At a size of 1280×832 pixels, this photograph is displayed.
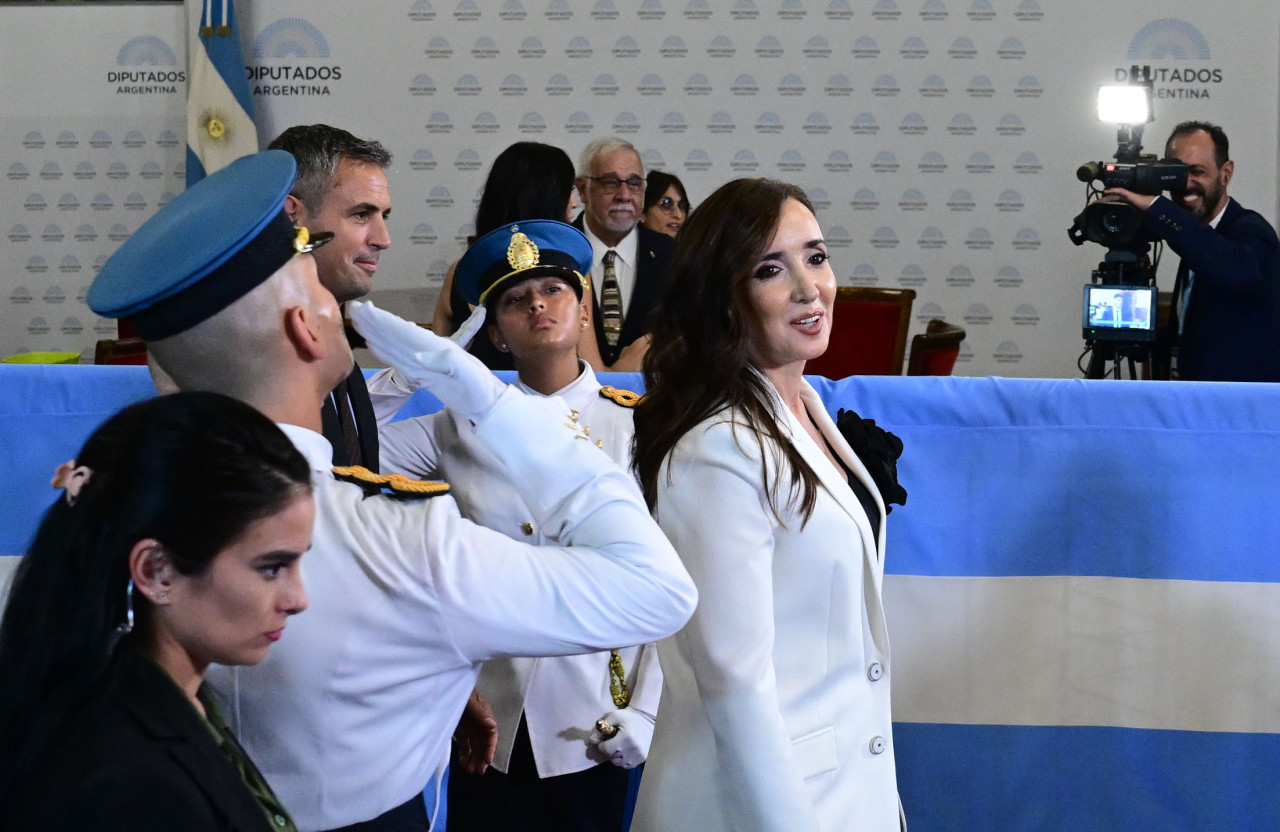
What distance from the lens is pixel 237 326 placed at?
1245 mm

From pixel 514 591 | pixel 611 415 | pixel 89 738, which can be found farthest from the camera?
pixel 611 415

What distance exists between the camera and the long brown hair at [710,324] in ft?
5.14

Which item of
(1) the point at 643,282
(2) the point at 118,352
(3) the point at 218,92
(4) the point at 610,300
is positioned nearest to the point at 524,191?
(1) the point at 643,282

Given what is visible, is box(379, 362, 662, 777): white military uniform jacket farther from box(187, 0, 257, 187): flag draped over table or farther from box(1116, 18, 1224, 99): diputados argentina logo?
box(1116, 18, 1224, 99): diputados argentina logo

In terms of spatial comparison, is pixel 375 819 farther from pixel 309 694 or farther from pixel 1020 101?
pixel 1020 101

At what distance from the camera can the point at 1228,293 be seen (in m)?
4.45

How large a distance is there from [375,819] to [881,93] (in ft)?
19.5

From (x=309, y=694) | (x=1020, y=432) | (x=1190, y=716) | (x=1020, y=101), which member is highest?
(x=1020, y=101)

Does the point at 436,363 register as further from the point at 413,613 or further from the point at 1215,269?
the point at 1215,269

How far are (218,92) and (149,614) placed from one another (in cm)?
602

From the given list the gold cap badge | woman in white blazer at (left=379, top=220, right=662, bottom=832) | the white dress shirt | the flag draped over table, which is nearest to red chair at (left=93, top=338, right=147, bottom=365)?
the flag draped over table

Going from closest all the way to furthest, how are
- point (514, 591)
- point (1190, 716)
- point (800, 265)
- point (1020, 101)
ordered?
point (514, 591) < point (800, 265) < point (1190, 716) < point (1020, 101)

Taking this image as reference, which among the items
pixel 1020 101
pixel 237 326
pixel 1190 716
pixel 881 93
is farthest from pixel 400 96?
pixel 237 326

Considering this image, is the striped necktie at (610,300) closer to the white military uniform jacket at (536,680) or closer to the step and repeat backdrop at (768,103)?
the white military uniform jacket at (536,680)
